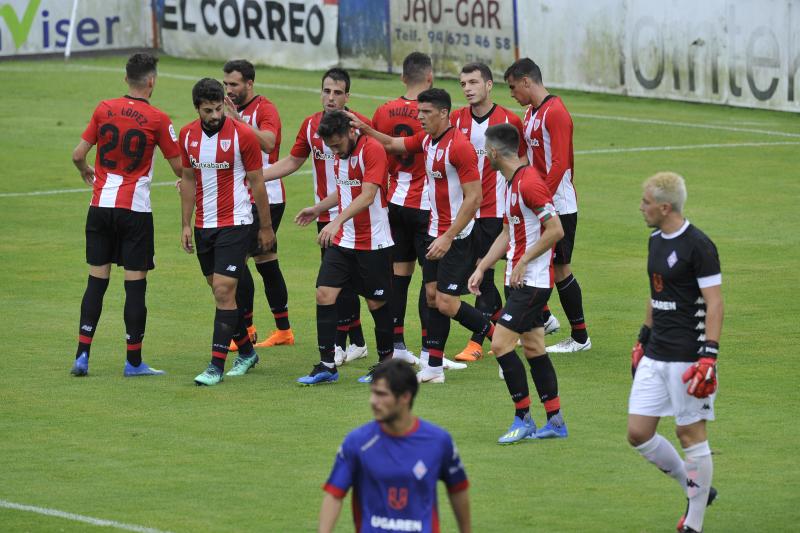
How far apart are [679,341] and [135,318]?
5447 millimetres

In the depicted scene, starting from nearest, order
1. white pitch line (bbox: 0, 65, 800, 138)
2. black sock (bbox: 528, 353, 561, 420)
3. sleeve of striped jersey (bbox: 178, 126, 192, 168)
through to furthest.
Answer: black sock (bbox: 528, 353, 561, 420)
sleeve of striped jersey (bbox: 178, 126, 192, 168)
white pitch line (bbox: 0, 65, 800, 138)

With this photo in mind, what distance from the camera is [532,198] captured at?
9945 mm

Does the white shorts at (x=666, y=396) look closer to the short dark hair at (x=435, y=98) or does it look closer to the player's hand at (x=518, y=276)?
the player's hand at (x=518, y=276)

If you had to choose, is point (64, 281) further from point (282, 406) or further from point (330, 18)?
point (330, 18)

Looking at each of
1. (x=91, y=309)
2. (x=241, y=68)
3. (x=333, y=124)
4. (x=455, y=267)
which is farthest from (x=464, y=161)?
(x=91, y=309)

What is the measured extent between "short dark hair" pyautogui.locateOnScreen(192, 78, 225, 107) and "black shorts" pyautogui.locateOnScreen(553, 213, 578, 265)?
3.23 meters

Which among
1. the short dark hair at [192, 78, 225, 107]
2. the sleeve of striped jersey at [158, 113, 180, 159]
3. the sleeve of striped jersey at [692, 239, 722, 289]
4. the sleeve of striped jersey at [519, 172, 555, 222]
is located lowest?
the sleeve of striped jersey at [692, 239, 722, 289]

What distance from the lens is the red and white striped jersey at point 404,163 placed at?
12617 mm

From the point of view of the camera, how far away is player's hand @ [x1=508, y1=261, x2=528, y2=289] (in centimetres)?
995

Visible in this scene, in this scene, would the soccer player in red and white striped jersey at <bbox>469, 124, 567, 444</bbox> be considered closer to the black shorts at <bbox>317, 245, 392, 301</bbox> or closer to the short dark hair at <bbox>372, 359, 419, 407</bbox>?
the black shorts at <bbox>317, 245, 392, 301</bbox>

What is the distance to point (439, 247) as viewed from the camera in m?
11.5

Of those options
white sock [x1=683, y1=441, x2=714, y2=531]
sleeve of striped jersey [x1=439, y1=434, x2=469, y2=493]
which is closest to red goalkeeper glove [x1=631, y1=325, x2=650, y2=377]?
white sock [x1=683, y1=441, x2=714, y2=531]

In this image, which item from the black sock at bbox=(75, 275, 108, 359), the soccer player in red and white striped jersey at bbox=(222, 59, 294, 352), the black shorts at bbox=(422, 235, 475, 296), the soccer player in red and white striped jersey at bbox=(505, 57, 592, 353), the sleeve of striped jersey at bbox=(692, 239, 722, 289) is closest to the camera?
the sleeve of striped jersey at bbox=(692, 239, 722, 289)

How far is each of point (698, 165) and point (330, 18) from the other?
14107 millimetres
